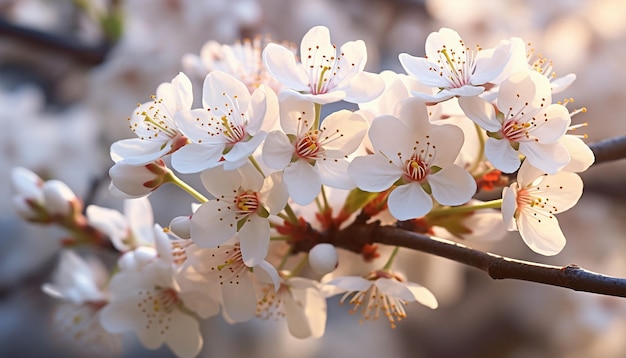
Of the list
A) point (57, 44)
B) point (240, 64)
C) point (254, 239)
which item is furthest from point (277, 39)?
point (254, 239)

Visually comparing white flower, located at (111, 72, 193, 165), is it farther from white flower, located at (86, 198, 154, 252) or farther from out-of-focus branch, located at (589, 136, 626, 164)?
out-of-focus branch, located at (589, 136, 626, 164)

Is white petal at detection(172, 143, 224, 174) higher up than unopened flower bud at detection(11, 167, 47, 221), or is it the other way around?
white petal at detection(172, 143, 224, 174)

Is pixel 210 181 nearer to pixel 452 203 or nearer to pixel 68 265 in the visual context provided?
pixel 452 203

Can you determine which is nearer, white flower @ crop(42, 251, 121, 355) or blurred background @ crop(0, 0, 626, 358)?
white flower @ crop(42, 251, 121, 355)

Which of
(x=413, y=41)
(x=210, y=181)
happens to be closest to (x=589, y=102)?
(x=413, y=41)

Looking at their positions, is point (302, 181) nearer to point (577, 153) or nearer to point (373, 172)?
point (373, 172)

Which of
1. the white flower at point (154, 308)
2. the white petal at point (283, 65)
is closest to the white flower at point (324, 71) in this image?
the white petal at point (283, 65)

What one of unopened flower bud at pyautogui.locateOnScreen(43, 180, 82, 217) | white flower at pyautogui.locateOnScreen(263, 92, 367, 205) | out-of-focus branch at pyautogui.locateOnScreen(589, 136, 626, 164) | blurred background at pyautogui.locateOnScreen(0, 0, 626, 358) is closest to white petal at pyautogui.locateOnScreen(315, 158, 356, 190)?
white flower at pyautogui.locateOnScreen(263, 92, 367, 205)
